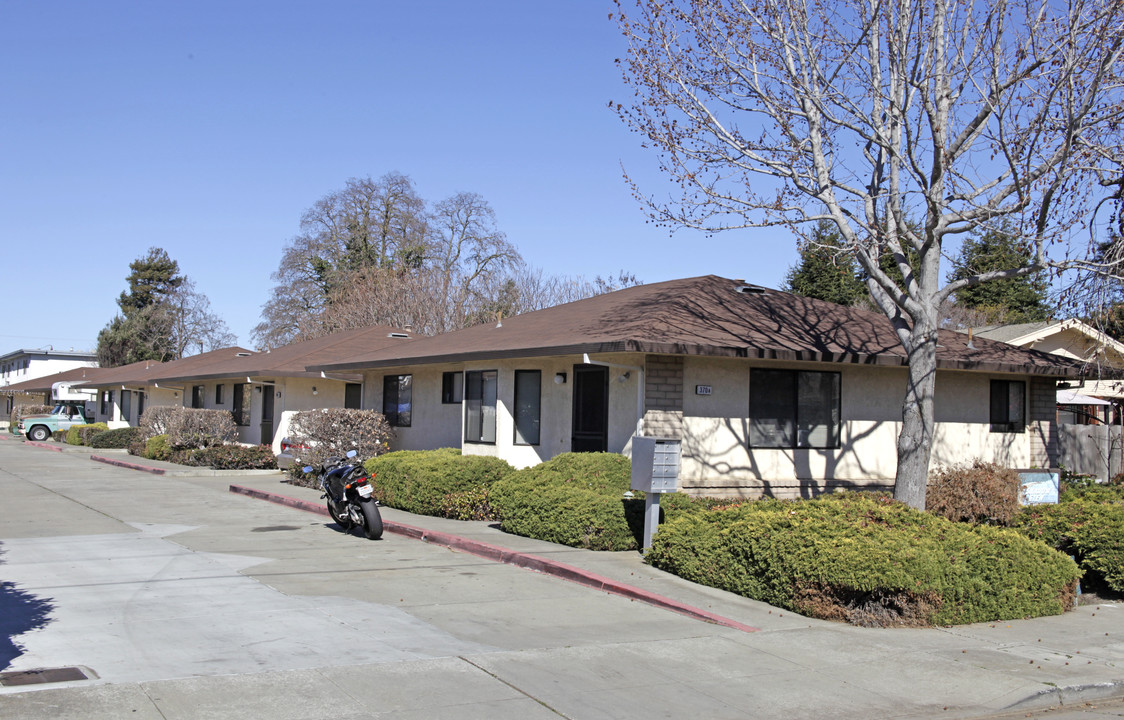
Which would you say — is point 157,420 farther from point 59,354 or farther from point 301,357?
point 59,354

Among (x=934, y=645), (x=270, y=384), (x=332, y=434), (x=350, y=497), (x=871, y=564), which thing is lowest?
(x=934, y=645)

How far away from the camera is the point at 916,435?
41.1 feet

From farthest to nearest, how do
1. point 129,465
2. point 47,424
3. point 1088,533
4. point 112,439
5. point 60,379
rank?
1. point 60,379
2. point 47,424
3. point 112,439
4. point 129,465
5. point 1088,533

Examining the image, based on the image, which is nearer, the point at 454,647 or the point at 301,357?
the point at 454,647

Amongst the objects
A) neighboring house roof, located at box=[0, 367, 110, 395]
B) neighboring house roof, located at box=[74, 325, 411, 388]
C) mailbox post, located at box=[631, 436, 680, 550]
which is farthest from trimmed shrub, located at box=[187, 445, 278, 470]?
neighboring house roof, located at box=[0, 367, 110, 395]

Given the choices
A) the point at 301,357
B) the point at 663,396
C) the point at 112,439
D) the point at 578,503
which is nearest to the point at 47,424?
the point at 112,439

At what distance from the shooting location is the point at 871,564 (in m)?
8.84

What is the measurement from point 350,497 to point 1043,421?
13.9 meters

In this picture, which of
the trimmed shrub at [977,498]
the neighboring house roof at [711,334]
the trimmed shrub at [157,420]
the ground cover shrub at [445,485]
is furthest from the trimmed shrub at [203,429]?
the trimmed shrub at [977,498]

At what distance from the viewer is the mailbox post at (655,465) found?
11.1 metres

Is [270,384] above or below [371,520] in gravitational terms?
above

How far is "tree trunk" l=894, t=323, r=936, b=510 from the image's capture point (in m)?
12.5

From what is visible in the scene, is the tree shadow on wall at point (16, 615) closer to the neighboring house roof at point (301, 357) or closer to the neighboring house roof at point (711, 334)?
the neighboring house roof at point (711, 334)

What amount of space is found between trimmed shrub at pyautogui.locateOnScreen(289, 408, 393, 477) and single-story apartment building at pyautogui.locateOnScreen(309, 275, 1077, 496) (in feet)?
4.39
